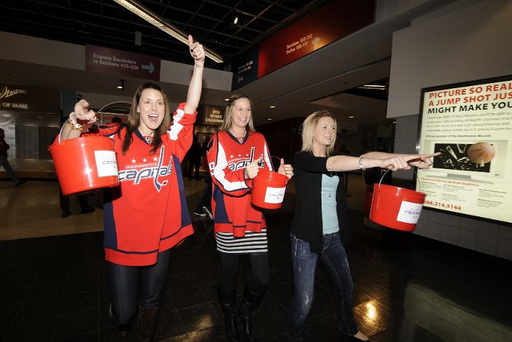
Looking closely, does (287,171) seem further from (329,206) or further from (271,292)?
(271,292)

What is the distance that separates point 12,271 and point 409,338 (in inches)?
163

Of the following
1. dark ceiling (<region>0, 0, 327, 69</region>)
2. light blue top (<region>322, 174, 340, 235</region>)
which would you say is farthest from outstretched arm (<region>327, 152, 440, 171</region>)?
dark ceiling (<region>0, 0, 327, 69</region>)

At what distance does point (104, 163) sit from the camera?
4.42ft

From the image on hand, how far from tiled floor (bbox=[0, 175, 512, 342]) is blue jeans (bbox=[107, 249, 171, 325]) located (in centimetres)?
56

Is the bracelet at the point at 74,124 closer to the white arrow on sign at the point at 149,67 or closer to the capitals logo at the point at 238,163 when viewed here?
the capitals logo at the point at 238,163

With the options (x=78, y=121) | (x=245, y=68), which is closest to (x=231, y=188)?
(x=78, y=121)

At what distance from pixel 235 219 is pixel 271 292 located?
4.31 feet

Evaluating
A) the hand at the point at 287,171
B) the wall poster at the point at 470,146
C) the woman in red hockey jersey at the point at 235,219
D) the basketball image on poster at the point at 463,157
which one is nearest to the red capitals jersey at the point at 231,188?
the woman in red hockey jersey at the point at 235,219

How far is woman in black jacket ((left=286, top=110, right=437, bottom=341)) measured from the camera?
1737mm

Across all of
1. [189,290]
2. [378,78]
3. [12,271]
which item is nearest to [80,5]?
[12,271]

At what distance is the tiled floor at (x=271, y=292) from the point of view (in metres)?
2.20

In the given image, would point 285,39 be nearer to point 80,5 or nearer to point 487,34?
point 487,34

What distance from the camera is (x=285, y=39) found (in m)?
6.03

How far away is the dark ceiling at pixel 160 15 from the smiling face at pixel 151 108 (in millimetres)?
4196
